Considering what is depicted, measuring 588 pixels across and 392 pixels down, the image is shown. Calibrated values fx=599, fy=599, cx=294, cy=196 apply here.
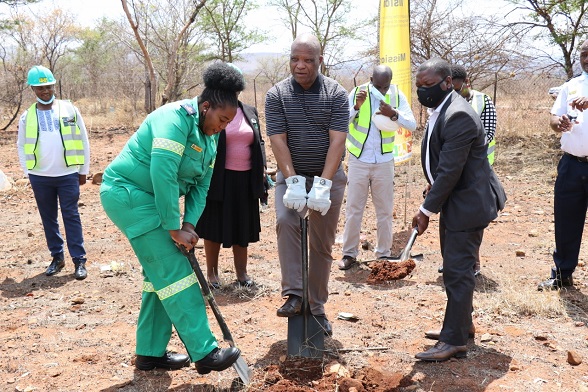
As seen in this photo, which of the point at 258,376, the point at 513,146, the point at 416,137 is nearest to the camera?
the point at 258,376

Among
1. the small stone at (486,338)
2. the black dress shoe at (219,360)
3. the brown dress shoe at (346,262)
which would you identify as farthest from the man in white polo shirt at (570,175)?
the black dress shoe at (219,360)

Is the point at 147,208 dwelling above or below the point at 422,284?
above

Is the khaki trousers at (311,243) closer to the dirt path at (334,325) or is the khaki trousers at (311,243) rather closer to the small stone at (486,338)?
the dirt path at (334,325)

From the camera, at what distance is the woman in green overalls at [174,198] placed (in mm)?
3158

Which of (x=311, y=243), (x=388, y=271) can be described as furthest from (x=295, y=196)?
(x=388, y=271)

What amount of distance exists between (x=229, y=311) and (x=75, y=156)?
2286 mm

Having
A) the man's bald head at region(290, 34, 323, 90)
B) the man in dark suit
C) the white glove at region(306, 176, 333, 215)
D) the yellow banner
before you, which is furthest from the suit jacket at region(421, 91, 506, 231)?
the yellow banner

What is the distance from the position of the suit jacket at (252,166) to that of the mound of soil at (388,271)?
1.32m

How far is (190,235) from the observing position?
3.27m

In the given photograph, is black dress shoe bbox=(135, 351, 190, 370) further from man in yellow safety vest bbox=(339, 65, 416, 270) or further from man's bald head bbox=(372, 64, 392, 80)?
man's bald head bbox=(372, 64, 392, 80)

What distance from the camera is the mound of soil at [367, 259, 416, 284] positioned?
213 inches

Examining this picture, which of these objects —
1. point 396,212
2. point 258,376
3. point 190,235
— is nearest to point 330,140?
point 190,235

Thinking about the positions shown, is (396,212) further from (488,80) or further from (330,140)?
(488,80)

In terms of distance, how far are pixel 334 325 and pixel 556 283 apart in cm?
206
